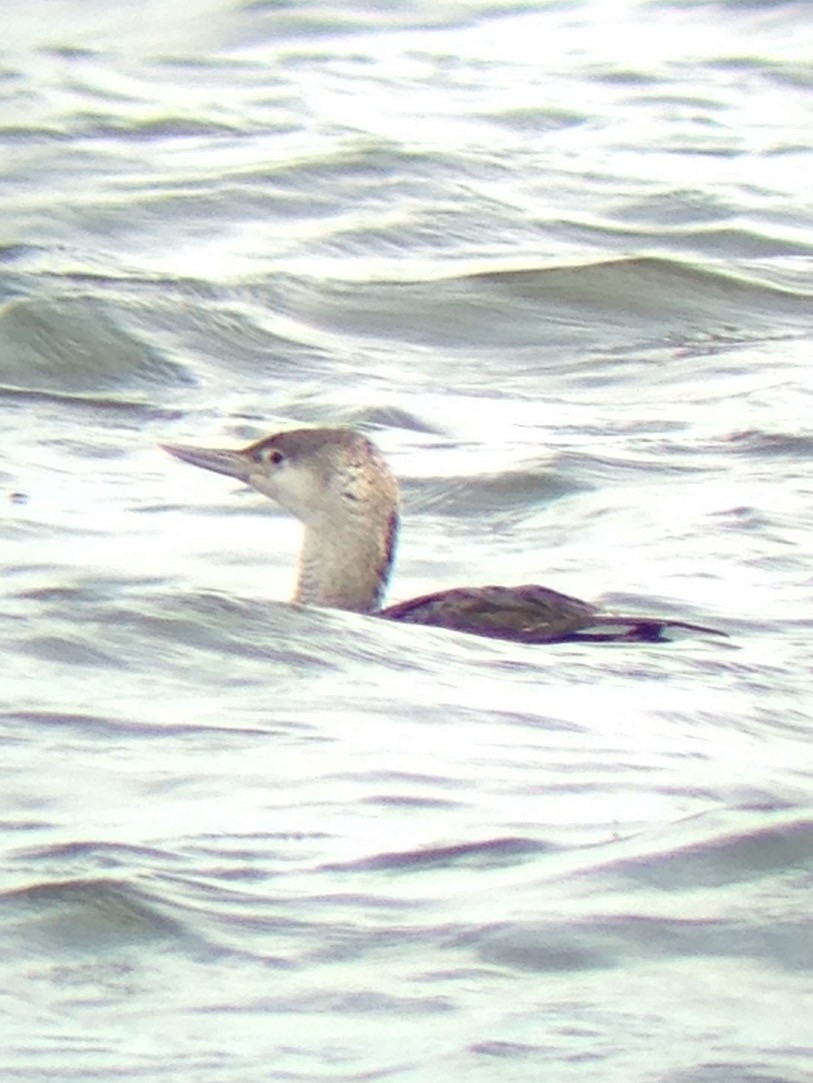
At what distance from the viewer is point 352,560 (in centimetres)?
876

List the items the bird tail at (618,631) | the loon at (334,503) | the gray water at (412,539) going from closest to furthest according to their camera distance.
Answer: the gray water at (412,539) < the bird tail at (618,631) < the loon at (334,503)

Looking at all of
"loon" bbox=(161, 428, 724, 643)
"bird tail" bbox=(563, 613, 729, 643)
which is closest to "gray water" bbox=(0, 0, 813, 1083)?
"bird tail" bbox=(563, 613, 729, 643)

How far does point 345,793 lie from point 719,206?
9005 mm

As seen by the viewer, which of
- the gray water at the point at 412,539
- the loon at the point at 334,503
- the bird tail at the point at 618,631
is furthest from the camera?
the loon at the point at 334,503

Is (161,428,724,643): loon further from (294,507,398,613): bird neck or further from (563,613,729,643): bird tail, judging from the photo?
(563,613,729,643): bird tail

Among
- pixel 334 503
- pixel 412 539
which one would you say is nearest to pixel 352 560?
pixel 334 503

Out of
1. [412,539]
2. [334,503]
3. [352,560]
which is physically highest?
[334,503]

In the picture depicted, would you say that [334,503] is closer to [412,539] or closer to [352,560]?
[352,560]

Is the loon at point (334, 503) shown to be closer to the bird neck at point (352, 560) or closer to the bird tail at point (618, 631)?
the bird neck at point (352, 560)

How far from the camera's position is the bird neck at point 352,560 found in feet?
28.6

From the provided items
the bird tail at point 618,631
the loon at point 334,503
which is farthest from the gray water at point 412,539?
the loon at point 334,503

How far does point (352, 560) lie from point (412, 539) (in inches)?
Answer: 41.7

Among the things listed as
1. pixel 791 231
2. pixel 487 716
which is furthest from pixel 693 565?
pixel 791 231

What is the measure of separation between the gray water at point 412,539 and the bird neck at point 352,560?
0.25 meters
